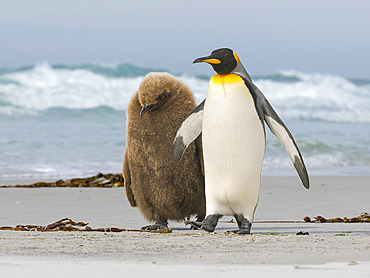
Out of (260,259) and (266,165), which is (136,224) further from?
(266,165)

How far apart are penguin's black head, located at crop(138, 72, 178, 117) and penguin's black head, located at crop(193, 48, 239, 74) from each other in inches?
18.9

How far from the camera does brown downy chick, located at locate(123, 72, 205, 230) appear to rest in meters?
5.16

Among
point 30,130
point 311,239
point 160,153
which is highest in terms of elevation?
point 160,153

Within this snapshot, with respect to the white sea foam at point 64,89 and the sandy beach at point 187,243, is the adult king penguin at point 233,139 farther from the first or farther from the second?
the white sea foam at point 64,89

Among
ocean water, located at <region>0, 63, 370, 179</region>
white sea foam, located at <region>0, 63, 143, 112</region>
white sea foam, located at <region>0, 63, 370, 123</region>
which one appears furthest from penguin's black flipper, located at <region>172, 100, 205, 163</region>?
white sea foam, located at <region>0, 63, 143, 112</region>

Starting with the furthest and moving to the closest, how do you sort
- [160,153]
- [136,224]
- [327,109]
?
[327,109], [136,224], [160,153]

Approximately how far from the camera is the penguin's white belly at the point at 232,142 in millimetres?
4812

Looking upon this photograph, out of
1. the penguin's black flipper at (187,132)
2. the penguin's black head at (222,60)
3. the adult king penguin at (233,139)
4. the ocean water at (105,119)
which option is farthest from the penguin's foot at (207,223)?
the ocean water at (105,119)

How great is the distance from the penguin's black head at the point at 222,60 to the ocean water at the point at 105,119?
21.6 feet

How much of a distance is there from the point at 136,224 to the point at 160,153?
2.86ft

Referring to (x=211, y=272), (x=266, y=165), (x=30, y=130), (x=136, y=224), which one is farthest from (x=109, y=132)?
(x=211, y=272)

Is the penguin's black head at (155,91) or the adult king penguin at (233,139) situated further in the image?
the penguin's black head at (155,91)

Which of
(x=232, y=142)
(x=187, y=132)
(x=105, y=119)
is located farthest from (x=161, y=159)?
(x=105, y=119)

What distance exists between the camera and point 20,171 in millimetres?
11461
